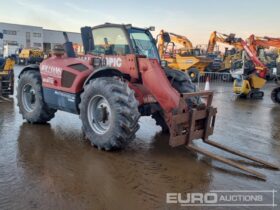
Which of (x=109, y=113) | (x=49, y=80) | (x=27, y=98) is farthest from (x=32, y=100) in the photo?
(x=109, y=113)

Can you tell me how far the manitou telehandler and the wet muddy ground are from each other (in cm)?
29

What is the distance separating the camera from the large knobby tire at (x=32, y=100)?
22.9ft

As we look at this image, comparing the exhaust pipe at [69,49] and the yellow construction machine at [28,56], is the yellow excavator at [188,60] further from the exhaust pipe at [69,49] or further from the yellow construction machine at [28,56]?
the yellow construction machine at [28,56]

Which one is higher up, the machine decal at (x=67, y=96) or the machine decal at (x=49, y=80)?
the machine decal at (x=49, y=80)

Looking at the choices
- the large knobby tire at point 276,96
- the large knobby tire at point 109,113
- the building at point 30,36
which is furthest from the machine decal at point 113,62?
the building at point 30,36

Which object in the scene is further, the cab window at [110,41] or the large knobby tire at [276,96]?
the large knobby tire at [276,96]

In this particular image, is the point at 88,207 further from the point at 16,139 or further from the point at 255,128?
the point at 255,128

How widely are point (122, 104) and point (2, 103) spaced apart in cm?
612

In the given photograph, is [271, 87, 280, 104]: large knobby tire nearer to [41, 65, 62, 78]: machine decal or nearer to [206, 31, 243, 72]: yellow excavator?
[206, 31, 243, 72]: yellow excavator

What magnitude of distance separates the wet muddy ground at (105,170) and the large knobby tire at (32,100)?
8.5 inches

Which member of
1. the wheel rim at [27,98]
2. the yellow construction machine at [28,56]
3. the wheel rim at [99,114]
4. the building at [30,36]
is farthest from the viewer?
the building at [30,36]

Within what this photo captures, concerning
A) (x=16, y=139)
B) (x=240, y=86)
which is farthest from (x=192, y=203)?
(x=240, y=86)

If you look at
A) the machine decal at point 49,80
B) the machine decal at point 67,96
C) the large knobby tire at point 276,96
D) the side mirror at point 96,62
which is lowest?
the large knobby tire at point 276,96

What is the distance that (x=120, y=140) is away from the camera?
5129mm
